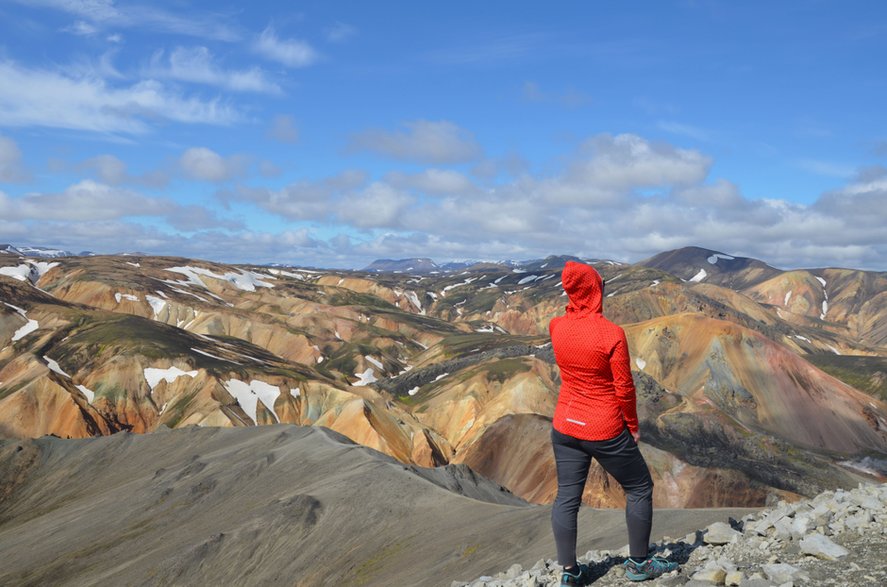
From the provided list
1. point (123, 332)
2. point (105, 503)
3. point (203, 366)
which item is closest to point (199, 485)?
point (105, 503)

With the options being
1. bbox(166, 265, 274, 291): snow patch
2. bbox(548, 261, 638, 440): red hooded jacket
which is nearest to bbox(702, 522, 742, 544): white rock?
bbox(548, 261, 638, 440): red hooded jacket

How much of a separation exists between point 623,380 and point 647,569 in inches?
82.7

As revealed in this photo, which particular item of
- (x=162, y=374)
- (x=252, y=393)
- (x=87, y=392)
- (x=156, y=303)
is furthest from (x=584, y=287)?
(x=156, y=303)

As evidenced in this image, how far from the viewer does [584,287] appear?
6.96m

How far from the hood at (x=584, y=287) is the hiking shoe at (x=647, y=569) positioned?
2639 millimetres

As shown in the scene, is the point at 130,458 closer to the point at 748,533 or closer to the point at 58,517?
the point at 58,517

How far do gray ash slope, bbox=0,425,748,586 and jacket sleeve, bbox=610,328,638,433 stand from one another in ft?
24.6

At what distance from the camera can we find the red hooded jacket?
662 centimetres

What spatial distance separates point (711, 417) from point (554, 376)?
23582 mm

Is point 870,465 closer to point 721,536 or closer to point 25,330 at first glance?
point 721,536

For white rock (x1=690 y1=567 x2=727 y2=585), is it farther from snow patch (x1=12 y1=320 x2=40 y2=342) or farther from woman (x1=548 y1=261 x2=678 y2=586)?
snow patch (x1=12 y1=320 x2=40 y2=342)

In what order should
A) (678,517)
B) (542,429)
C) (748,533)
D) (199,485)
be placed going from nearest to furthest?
1. (748,533)
2. (678,517)
3. (199,485)
4. (542,429)

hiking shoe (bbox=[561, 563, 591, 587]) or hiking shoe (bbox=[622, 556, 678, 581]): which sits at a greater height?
hiking shoe (bbox=[622, 556, 678, 581])

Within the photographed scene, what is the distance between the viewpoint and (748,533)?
820cm
